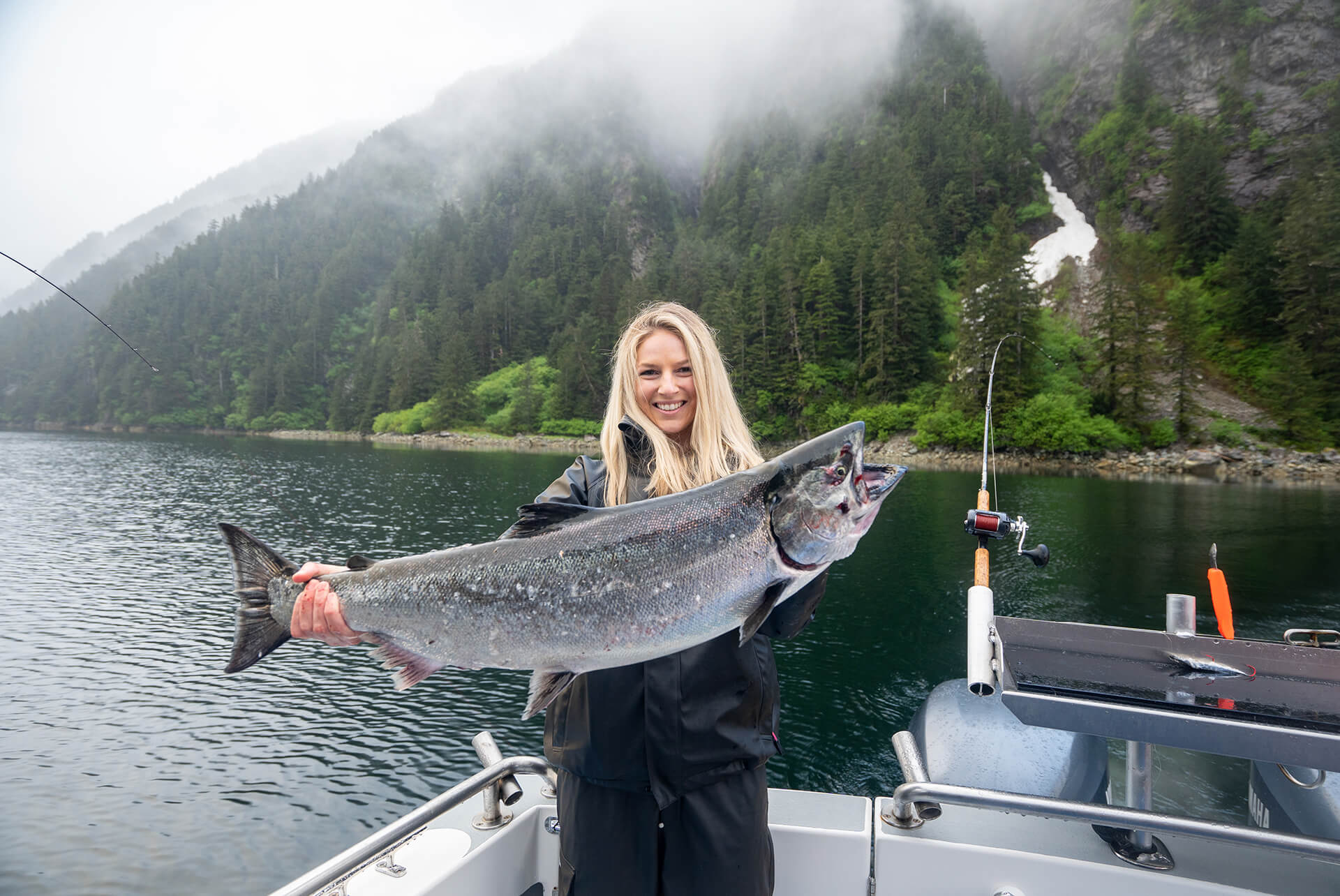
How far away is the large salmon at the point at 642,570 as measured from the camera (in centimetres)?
224

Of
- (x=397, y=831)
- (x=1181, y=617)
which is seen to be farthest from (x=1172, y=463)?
(x=397, y=831)

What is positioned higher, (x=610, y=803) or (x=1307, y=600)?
(x=610, y=803)

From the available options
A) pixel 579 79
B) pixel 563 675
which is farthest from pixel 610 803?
pixel 579 79

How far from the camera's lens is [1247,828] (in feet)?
8.33

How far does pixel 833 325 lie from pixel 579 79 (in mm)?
157558

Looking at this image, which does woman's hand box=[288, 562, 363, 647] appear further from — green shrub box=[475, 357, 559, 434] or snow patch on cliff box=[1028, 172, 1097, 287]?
green shrub box=[475, 357, 559, 434]

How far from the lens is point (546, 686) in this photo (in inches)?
92.4

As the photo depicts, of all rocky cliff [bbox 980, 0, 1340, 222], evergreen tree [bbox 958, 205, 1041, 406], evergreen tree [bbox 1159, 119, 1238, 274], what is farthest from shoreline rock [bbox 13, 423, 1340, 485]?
rocky cliff [bbox 980, 0, 1340, 222]

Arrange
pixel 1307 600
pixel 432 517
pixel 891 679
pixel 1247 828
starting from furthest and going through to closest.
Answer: pixel 432 517 < pixel 1307 600 < pixel 891 679 < pixel 1247 828

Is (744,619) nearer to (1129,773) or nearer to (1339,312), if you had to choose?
(1129,773)

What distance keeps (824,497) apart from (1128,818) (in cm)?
188

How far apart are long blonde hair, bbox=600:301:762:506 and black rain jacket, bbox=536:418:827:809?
0.68 metres

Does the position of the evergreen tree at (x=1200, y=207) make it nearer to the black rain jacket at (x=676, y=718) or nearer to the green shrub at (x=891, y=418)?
the green shrub at (x=891, y=418)

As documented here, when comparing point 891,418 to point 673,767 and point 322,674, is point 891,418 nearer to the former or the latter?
point 322,674
